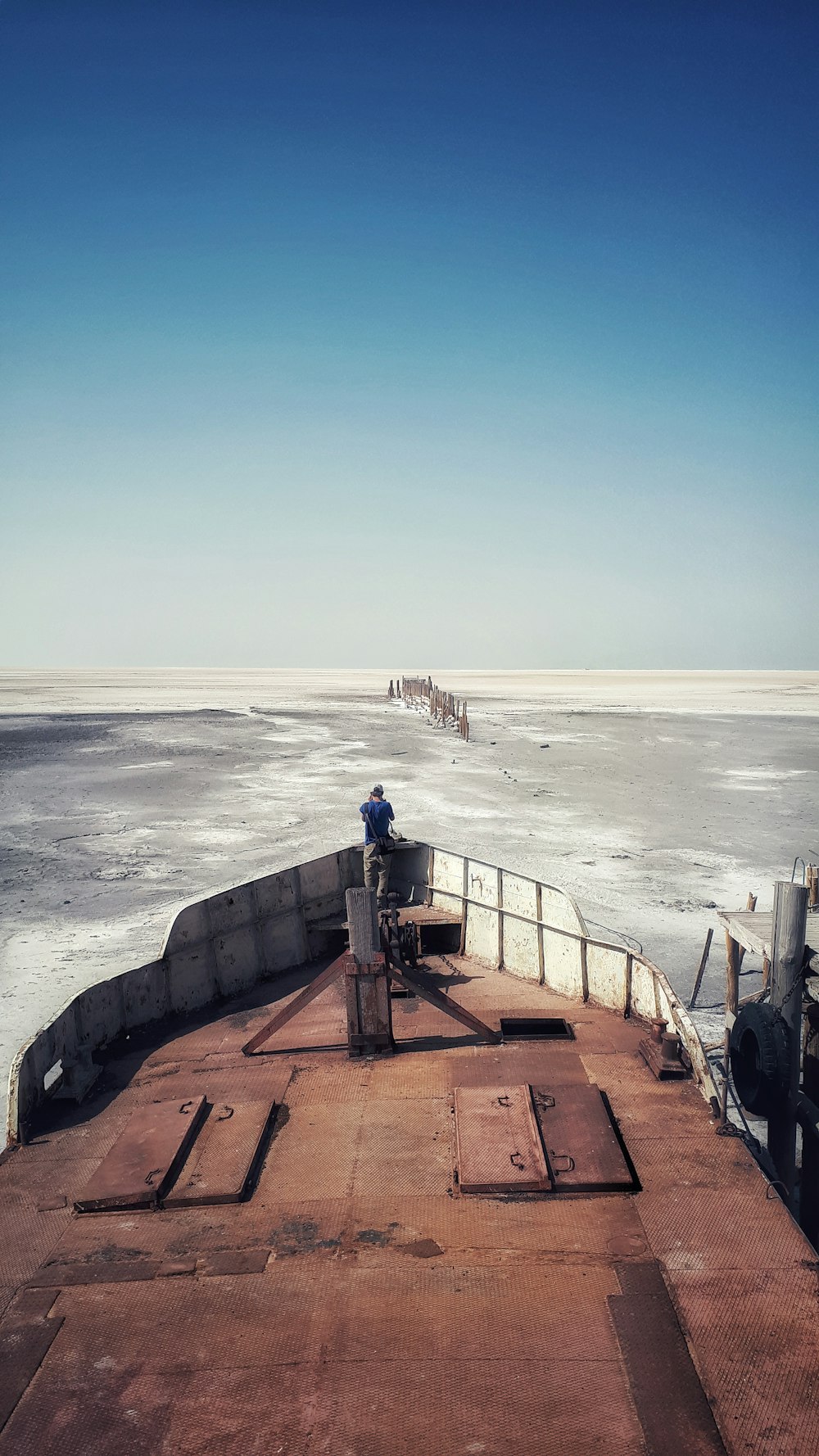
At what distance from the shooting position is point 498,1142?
257 inches

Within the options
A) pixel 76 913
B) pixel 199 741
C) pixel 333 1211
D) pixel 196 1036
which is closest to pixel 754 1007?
pixel 333 1211

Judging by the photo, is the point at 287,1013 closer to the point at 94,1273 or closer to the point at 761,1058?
the point at 94,1273

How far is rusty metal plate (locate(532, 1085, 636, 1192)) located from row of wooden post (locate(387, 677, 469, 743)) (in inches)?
1732

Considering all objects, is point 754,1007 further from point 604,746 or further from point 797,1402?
point 604,746

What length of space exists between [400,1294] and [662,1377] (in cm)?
158

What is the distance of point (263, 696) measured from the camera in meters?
102

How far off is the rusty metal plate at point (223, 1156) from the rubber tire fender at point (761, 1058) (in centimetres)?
516

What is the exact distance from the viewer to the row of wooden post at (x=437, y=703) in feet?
181

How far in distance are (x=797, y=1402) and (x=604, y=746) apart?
47.2 metres

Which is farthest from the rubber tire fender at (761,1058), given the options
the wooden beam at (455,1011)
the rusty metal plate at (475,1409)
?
the rusty metal plate at (475,1409)

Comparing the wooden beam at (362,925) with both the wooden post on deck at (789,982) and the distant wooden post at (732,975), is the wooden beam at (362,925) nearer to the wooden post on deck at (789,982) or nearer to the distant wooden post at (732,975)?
the wooden post on deck at (789,982)

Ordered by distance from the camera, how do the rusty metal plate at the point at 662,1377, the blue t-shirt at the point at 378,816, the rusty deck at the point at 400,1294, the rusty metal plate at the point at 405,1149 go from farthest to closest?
the blue t-shirt at the point at 378,816
the rusty metal plate at the point at 405,1149
the rusty deck at the point at 400,1294
the rusty metal plate at the point at 662,1377

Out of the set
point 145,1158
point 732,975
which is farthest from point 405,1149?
point 732,975

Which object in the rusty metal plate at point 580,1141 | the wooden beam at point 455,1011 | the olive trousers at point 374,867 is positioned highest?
the olive trousers at point 374,867
